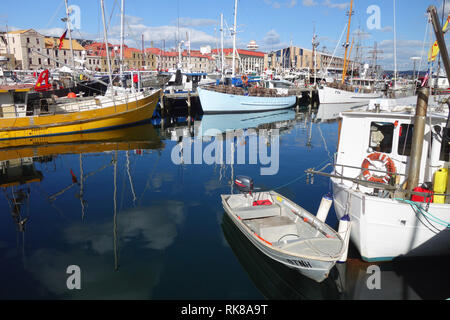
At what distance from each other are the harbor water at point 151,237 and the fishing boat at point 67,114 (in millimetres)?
3639

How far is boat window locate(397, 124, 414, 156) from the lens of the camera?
9539mm

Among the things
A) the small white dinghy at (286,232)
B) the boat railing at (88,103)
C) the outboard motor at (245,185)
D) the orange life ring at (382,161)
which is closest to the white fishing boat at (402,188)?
the orange life ring at (382,161)

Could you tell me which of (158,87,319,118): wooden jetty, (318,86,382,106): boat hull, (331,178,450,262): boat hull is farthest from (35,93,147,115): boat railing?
(318,86,382,106): boat hull

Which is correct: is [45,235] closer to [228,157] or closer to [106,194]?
[106,194]

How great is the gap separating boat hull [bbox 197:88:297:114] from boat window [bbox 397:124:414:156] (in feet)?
104

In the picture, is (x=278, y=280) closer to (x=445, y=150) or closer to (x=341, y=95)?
(x=445, y=150)

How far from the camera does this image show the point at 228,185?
15438 millimetres

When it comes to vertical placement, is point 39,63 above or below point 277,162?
above

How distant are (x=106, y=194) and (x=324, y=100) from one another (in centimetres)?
4955

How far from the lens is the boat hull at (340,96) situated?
54331 millimetres

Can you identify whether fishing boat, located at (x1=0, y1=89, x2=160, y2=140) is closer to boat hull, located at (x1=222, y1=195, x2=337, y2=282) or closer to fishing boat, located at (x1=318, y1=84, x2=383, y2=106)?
boat hull, located at (x1=222, y1=195, x2=337, y2=282)

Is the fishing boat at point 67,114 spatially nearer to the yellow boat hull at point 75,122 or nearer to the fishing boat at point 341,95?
the yellow boat hull at point 75,122

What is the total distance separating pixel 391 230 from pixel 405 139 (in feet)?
9.94
